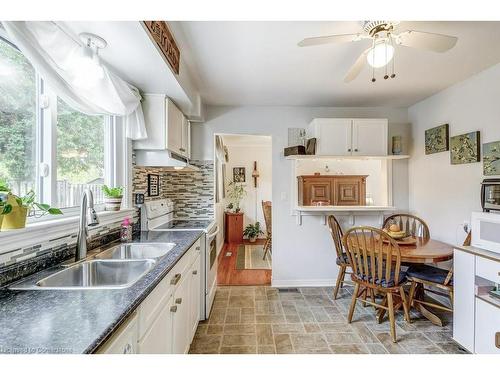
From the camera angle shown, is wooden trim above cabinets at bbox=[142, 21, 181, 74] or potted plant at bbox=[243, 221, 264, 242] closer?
wooden trim above cabinets at bbox=[142, 21, 181, 74]

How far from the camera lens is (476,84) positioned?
2352 mm

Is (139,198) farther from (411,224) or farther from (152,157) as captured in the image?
(411,224)

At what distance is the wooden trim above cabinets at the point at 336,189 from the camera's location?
12.3ft

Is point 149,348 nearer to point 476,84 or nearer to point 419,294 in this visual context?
point 419,294

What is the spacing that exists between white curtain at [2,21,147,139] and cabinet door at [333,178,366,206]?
307cm

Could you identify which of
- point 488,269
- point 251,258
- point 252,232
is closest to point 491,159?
point 488,269

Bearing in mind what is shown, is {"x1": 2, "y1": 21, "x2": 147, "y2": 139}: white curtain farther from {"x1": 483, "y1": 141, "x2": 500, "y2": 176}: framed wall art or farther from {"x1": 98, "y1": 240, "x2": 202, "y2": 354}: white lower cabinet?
{"x1": 483, "y1": 141, "x2": 500, "y2": 176}: framed wall art

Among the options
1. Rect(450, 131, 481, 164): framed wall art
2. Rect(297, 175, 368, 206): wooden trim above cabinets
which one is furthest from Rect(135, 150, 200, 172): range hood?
Rect(450, 131, 481, 164): framed wall art

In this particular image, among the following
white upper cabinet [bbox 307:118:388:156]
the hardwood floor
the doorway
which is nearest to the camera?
white upper cabinet [bbox 307:118:388:156]

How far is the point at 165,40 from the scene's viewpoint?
1570mm

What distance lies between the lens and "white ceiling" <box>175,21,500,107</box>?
166 centimetres

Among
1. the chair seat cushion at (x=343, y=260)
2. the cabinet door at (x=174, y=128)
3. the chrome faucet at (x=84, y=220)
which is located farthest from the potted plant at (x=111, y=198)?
the chair seat cushion at (x=343, y=260)

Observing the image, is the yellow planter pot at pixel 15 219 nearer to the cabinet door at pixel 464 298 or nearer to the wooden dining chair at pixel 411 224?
the cabinet door at pixel 464 298
